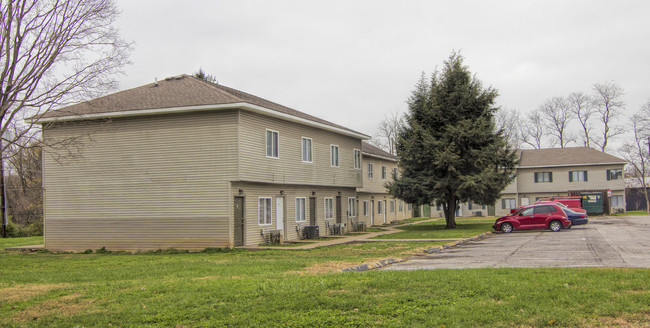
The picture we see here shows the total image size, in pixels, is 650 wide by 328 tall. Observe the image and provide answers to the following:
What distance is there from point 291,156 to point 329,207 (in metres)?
6.31

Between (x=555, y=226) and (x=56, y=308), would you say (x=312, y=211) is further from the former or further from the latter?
(x=56, y=308)

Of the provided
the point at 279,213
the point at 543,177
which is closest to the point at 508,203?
the point at 543,177

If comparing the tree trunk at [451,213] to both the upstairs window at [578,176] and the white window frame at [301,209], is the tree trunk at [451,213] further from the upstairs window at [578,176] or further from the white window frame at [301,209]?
the upstairs window at [578,176]

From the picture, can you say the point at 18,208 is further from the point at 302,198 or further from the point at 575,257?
the point at 575,257

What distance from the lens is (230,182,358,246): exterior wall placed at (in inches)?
1000

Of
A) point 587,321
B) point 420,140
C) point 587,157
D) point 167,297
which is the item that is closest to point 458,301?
point 587,321

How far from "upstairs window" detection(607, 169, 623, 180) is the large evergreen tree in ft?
85.6

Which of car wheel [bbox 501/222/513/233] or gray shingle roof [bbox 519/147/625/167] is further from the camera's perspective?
gray shingle roof [bbox 519/147/625/167]

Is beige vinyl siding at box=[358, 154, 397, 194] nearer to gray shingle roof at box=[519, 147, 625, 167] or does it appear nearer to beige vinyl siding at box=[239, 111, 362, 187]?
beige vinyl siding at box=[239, 111, 362, 187]

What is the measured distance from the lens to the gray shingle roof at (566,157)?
5778cm

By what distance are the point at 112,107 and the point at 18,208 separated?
127 feet

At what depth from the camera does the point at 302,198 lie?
100 ft

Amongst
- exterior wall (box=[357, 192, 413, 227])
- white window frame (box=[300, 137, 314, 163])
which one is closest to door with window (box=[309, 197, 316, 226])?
white window frame (box=[300, 137, 314, 163])

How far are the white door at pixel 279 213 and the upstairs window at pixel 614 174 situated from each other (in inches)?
1667
